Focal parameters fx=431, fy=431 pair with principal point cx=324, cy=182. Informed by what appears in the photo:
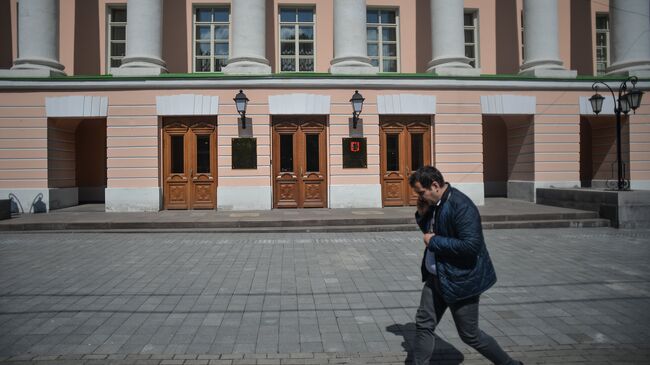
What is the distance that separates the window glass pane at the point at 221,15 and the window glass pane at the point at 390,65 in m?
7.61

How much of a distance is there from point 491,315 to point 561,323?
0.77m

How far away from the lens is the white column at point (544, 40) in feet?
59.2

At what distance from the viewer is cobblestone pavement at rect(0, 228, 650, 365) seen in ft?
14.3

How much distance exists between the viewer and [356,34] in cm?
1728

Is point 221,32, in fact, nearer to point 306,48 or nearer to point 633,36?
point 306,48

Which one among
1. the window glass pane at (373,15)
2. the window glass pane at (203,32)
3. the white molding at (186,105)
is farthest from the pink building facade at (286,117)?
the window glass pane at (373,15)

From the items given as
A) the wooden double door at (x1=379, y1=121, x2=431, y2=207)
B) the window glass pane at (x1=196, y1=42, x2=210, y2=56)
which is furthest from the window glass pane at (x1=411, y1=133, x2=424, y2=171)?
the window glass pane at (x1=196, y1=42, x2=210, y2=56)

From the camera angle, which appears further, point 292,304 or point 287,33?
point 287,33

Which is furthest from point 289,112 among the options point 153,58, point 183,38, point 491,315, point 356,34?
point 491,315

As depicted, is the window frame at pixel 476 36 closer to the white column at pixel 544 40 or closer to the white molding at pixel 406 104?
the white column at pixel 544 40

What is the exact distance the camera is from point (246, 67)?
1684 centimetres

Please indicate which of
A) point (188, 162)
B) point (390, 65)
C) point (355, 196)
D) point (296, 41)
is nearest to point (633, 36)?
point (390, 65)

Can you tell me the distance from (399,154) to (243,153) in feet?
20.3

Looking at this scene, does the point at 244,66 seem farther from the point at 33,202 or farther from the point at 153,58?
the point at 33,202
